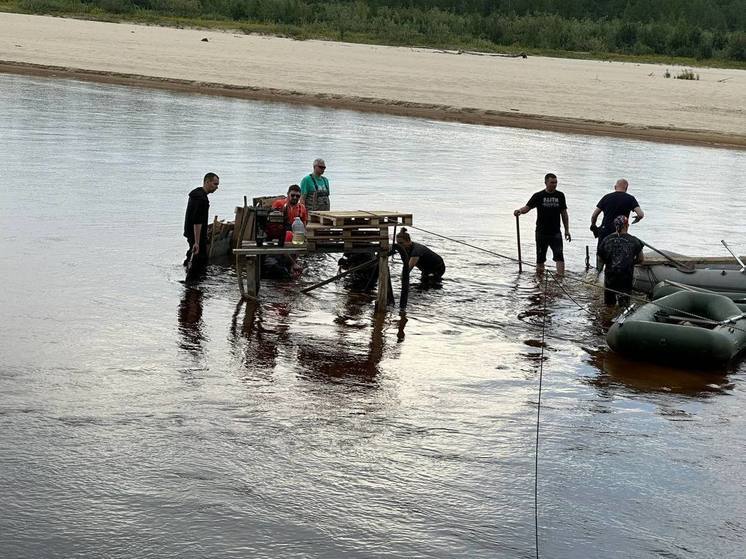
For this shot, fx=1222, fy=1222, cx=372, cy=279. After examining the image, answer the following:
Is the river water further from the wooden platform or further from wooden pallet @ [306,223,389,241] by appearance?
wooden pallet @ [306,223,389,241]

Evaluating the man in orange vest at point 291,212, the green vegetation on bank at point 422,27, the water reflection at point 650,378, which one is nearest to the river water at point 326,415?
the water reflection at point 650,378

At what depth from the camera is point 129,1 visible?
78.6 metres

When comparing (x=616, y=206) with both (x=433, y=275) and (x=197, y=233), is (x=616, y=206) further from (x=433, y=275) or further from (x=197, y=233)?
(x=197, y=233)

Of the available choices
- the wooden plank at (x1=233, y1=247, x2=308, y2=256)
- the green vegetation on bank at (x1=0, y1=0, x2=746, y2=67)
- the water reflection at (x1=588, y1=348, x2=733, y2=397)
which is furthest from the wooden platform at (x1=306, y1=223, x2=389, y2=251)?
the green vegetation on bank at (x1=0, y1=0, x2=746, y2=67)

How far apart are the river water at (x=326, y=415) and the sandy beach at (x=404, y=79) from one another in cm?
2279

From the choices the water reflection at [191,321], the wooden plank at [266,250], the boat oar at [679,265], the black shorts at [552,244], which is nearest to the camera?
the water reflection at [191,321]

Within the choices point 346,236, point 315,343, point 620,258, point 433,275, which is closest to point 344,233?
point 346,236

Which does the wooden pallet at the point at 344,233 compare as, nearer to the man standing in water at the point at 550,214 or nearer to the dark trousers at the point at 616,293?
the dark trousers at the point at 616,293

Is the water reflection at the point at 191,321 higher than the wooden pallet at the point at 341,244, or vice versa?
the wooden pallet at the point at 341,244

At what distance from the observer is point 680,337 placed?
44.5 feet

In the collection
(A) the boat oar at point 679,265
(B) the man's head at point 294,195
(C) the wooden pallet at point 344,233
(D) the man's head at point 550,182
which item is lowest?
(A) the boat oar at point 679,265

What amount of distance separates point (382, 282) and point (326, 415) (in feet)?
13.9

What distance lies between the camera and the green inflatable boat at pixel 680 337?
44.5ft

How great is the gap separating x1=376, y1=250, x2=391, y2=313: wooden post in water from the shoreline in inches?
1080
